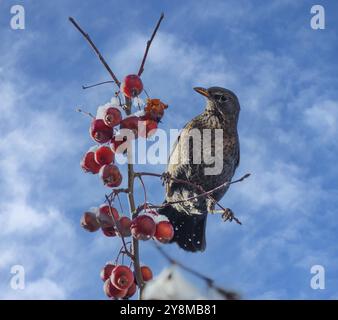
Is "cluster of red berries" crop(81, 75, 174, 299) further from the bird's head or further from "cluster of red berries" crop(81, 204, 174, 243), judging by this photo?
the bird's head

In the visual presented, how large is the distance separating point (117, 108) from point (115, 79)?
0.70 feet

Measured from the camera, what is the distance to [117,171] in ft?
7.28

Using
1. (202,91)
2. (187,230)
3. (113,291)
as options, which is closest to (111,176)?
(113,291)

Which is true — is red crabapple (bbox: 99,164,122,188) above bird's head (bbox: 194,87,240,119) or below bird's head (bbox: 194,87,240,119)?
below

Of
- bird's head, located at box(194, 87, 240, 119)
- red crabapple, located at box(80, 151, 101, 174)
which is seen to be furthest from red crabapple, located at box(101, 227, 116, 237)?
bird's head, located at box(194, 87, 240, 119)

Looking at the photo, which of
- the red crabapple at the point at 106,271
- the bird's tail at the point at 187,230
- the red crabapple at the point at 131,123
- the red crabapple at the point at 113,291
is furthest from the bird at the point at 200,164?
the red crabapple at the point at 131,123

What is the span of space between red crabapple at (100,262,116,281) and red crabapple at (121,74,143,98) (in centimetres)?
74

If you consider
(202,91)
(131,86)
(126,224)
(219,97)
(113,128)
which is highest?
(219,97)

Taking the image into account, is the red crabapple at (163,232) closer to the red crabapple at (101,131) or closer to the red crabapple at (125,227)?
the red crabapple at (125,227)

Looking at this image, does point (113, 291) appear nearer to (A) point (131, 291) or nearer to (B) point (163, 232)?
(A) point (131, 291)

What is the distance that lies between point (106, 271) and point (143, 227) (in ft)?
1.28

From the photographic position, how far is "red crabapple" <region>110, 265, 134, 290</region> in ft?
7.35
